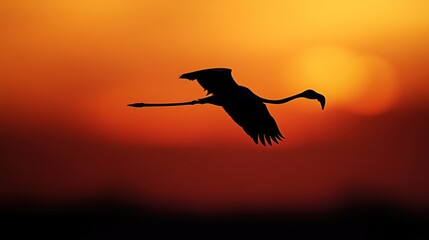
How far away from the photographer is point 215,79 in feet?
88.9

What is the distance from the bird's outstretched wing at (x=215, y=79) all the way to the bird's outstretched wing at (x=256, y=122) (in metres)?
1.06

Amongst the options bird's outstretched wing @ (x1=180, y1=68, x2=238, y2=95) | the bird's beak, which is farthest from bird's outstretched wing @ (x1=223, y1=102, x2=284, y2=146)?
the bird's beak

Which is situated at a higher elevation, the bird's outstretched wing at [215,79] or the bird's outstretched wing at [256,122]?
the bird's outstretched wing at [215,79]

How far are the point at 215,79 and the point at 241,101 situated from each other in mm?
1176

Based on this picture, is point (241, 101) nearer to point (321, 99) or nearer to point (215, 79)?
point (215, 79)

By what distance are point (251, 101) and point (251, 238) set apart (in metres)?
65.9

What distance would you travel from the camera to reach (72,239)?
83000 millimetres

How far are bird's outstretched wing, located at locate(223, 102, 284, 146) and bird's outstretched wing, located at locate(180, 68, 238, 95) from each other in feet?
3.47

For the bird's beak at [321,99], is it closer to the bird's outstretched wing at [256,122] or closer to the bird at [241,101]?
the bird at [241,101]

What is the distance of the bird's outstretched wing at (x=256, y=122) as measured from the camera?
2865cm

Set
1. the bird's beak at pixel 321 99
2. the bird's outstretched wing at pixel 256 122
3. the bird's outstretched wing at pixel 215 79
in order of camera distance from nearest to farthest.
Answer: the bird's outstretched wing at pixel 215 79 < the bird's beak at pixel 321 99 < the bird's outstretched wing at pixel 256 122

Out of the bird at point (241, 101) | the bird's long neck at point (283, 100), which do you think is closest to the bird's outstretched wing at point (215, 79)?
the bird at point (241, 101)

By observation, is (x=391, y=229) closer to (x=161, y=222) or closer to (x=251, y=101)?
(x=161, y=222)

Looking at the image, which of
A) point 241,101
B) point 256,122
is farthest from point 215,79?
point 256,122
